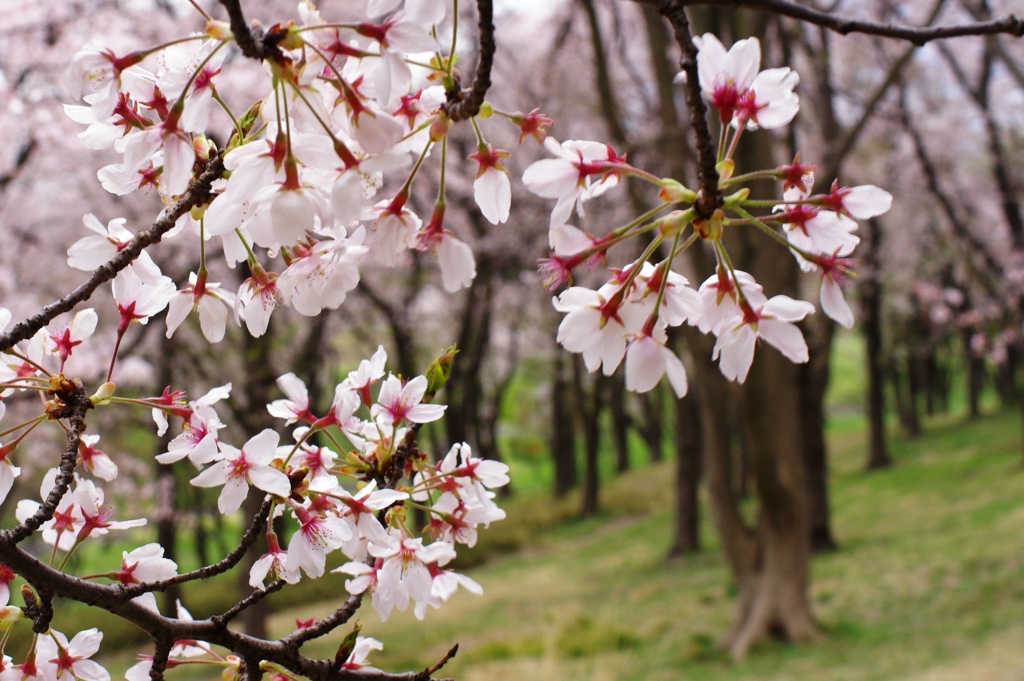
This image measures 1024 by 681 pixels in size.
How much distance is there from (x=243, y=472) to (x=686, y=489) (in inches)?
389

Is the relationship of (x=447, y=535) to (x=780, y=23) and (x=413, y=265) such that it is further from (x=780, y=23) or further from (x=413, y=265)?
(x=413, y=265)

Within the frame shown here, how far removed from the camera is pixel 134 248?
0.85 m

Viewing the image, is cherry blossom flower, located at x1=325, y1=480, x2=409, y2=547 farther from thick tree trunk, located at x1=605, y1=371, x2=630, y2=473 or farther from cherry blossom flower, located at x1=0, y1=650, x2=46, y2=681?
thick tree trunk, located at x1=605, y1=371, x2=630, y2=473

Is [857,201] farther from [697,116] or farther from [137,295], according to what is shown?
[137,295]

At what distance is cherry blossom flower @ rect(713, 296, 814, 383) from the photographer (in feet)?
2.57

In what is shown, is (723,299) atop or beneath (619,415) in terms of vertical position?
atop

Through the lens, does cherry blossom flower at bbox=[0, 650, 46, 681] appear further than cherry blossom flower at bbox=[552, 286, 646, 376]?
Yes

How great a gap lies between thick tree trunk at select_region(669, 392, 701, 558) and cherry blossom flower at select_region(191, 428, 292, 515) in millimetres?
9445

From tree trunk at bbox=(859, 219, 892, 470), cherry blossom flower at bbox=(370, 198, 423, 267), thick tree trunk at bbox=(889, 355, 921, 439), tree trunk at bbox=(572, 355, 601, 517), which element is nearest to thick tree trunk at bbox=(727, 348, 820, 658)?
cherry blossom flower at bbox=(370, 198, 423, 267)

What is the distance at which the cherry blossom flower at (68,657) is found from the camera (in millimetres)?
948

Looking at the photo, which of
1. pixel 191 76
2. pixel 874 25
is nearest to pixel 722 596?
pixel 874 25

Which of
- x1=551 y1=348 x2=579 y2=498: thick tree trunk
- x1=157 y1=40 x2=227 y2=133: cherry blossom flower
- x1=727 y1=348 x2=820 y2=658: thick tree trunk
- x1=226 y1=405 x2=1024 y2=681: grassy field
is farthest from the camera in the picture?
x1=551 y1=348 x2=579 y2=498: thick tree trunk

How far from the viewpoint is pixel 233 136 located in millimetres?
855

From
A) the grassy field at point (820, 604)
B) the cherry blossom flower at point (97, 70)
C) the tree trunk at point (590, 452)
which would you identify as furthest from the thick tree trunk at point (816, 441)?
the cherry blossom flower at point (97, 70)
